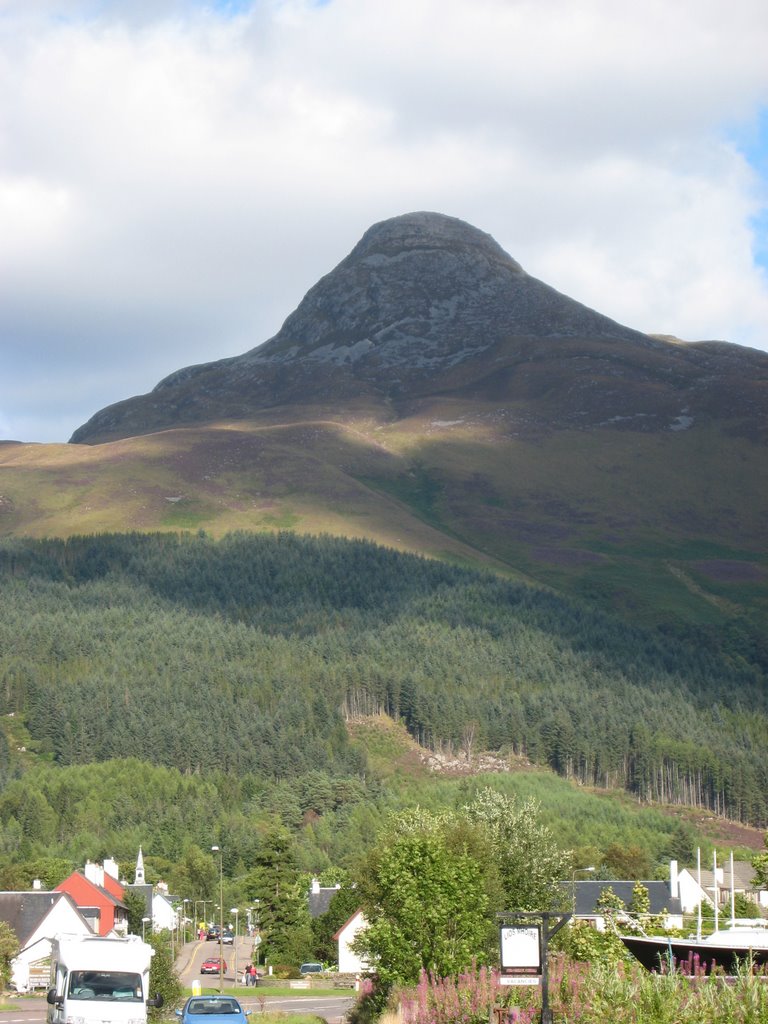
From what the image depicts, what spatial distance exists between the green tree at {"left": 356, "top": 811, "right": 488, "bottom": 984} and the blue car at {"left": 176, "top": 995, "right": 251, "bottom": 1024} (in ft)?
16.8

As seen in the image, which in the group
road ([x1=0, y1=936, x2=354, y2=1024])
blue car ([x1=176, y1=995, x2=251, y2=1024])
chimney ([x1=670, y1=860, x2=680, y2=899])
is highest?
chimney ([x1=670, y1=860, x2=680, y2=899])

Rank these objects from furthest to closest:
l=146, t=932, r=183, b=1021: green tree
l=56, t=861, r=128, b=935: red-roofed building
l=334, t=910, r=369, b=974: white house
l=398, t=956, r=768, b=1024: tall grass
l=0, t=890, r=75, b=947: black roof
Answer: l=56, t=861, r=128, b=935: red-roofed building < l=334, t=910, r=369, b=974: white house < l=0, t=890, r=75, b=947: black roof < l=146, t=932, r=183, b=1021: green tree < l=398, t=956, r=768, b=1024: tall grass

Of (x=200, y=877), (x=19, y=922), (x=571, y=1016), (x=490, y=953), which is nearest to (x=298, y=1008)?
(x=490, y=953)

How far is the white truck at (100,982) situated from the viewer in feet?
120

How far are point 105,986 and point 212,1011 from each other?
542 cm

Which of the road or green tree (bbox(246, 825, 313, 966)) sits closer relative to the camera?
the road

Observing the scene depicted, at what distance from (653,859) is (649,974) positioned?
150m

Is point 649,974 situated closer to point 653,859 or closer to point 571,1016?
point 571,1016

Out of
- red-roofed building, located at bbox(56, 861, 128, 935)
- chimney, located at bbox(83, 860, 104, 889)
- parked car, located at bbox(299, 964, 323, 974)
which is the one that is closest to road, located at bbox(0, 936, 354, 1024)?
parked car, located at bbox(299, 964, 323, 974)

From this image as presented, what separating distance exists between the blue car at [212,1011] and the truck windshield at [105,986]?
3536mm

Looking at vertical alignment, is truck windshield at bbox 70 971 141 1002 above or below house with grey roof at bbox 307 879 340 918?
below

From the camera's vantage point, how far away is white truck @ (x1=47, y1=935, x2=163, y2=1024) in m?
36.7

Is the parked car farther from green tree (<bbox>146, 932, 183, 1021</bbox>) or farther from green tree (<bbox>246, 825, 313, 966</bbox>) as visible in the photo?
green tree (<bbox>146, 932, 183, 1021</bbox>)

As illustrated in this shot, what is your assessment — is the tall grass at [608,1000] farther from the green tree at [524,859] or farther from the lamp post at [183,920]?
the lamp post at [183,920]
